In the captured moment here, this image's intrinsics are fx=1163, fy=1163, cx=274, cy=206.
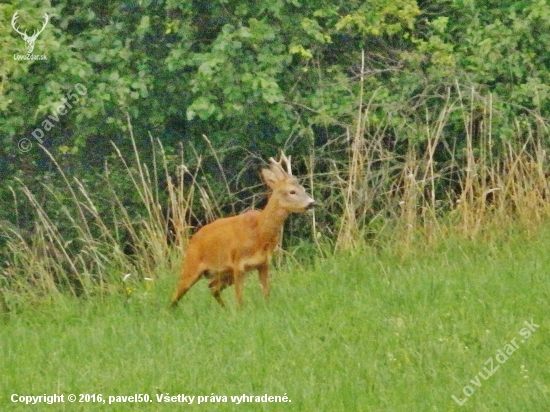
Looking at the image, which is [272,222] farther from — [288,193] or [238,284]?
[238,284]

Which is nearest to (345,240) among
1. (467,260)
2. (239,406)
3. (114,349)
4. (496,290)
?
(467,260)

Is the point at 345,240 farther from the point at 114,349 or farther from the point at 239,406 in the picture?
the point at 239,406

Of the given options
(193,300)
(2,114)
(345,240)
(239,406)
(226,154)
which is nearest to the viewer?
(239,406)

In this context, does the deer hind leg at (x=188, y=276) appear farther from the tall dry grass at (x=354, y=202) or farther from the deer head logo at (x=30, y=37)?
the deer head logo at (x=30, y=37)

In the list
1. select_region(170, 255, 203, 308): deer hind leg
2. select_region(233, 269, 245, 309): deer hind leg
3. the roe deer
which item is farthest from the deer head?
select_region(170, 255, 203, 308): deer hind leg

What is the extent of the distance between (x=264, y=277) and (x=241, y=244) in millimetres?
326

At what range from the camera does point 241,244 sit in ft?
29.4

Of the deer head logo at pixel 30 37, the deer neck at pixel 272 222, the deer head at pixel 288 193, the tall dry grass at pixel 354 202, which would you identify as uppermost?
the deer head logo at pixel 30 37

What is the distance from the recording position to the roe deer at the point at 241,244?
29.4 feet

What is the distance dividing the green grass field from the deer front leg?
0.27 ft

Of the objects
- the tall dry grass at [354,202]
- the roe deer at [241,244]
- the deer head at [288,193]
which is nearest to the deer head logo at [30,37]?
the tall dry grass at [354,202]

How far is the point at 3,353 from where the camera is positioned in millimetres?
8469

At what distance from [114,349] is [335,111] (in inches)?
180

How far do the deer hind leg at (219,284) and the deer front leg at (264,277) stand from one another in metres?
0.25
